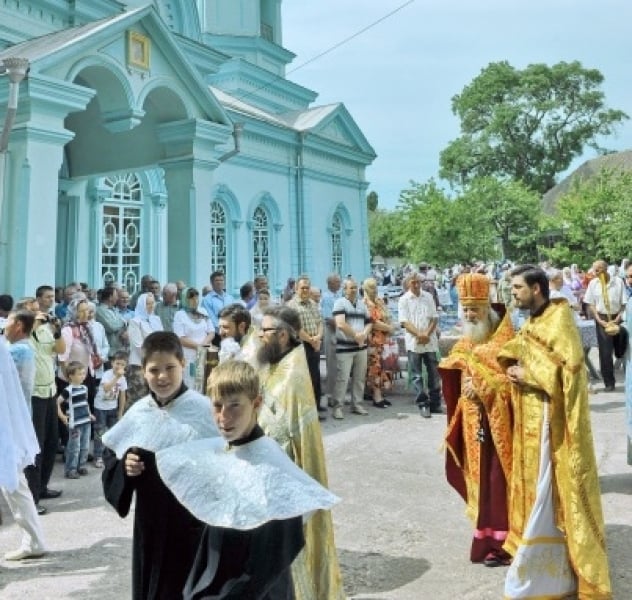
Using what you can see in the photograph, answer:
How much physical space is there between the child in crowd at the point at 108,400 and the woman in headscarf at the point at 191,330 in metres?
1.11

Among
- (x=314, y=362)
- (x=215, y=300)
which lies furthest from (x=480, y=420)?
(x=215, y=300)

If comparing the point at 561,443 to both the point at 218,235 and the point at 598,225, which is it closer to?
the point at 218,235

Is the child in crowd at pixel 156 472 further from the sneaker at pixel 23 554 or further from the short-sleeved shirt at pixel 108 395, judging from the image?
the short-sleeved shirt at pixel 108 395

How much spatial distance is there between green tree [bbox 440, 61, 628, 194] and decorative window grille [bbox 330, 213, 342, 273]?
92.7ft

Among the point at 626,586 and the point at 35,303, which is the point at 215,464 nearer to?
the point at 626,586

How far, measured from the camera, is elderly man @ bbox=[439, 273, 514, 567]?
3686 mm

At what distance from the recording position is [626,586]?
136 inches

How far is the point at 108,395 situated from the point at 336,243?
584 inches

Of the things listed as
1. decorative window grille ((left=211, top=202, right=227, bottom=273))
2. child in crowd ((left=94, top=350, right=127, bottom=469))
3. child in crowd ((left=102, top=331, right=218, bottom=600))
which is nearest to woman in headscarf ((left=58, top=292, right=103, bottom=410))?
child in crowd ((left=94, top=350, right=127, bottom=469))

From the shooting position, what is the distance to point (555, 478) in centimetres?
328

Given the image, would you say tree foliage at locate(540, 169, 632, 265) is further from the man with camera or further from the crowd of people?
the man with camera

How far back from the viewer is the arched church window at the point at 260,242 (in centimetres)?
1773

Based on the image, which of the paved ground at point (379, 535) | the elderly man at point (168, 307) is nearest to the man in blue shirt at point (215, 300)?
the elderly man at point (168, 307)

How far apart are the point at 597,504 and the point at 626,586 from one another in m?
0.64
